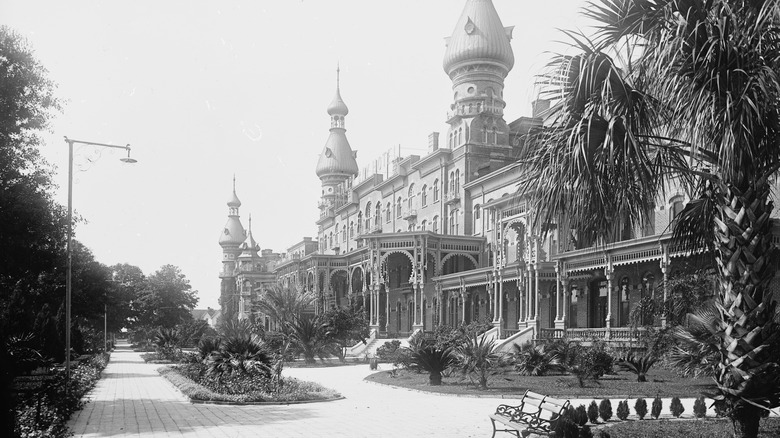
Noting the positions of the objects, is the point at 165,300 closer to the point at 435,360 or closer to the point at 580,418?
the point at 435,360

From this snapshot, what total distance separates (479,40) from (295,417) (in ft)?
145

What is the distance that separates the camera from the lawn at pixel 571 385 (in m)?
19.1

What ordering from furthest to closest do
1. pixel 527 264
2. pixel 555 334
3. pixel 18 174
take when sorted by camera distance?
pixel 527 264 → pixel 555 334 → pixel 18 174

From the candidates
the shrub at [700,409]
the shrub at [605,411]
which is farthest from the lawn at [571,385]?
the shrub at [605,411]

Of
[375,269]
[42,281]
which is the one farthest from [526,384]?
[375,269]

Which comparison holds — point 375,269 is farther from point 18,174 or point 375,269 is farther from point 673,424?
point 673,424

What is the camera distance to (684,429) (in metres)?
11.5

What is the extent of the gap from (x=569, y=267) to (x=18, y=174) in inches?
952

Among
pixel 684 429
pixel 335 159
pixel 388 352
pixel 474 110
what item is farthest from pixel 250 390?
pixel 335 159

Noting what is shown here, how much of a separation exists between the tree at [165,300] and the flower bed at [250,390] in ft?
230

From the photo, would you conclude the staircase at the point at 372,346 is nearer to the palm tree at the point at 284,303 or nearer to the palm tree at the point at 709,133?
the palm tree at the point at 284,303

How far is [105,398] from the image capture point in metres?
20.5

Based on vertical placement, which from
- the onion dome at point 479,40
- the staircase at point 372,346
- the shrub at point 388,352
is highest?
the onion dome at point 479,40

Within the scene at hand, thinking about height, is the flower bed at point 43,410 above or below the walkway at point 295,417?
above
